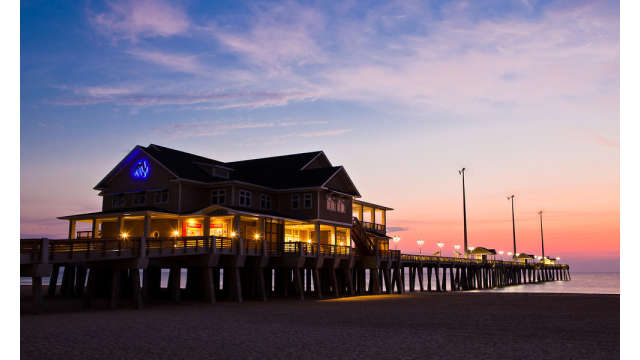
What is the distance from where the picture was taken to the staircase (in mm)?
44188

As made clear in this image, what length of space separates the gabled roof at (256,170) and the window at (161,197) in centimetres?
153

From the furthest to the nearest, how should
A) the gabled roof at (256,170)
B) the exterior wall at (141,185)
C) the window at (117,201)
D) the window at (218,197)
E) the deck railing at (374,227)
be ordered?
the deck railing at (374,227) → the window at (117,201) → the gabled roof at (256,170) → the window at (218,197) → the exterior wall at (141,185)

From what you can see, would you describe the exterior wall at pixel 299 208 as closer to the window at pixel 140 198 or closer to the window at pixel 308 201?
the window at pixel 308 201

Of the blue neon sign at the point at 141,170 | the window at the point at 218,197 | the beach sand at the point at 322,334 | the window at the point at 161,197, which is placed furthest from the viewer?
the blue neon sign at the point at 141,170

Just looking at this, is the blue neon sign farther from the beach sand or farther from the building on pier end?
the beach sand

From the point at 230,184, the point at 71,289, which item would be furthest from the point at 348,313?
the point at 71,289

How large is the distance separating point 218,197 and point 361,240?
12604mm

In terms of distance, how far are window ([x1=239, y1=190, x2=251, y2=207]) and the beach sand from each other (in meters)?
14.0

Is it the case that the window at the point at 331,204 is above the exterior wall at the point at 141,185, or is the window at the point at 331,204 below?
below

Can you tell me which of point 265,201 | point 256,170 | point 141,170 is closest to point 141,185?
point 141,170

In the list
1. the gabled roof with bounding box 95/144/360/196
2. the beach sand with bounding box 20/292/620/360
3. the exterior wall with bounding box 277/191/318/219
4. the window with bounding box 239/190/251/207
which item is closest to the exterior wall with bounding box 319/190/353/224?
the exterior wall with bounding box 277/191/318/219

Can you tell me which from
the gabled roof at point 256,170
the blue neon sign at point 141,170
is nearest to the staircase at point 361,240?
the gabled roof at point 256,170

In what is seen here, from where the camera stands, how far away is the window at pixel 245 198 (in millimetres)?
38312

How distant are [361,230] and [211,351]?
31332 mm
